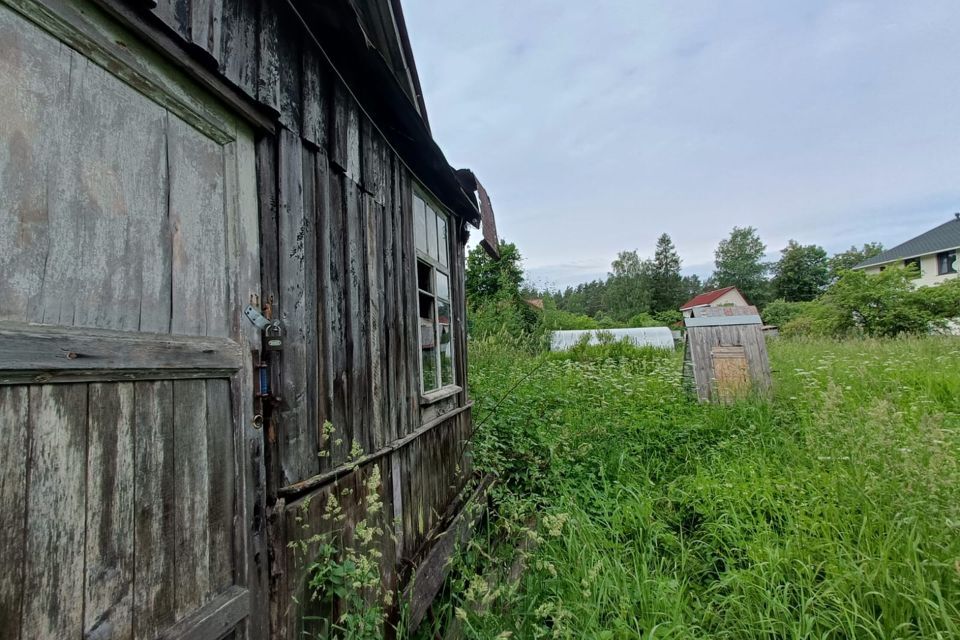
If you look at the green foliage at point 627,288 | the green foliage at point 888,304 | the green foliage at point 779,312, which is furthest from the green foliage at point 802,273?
the green foliage at point 888,304

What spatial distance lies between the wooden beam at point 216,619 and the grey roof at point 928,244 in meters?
37.3

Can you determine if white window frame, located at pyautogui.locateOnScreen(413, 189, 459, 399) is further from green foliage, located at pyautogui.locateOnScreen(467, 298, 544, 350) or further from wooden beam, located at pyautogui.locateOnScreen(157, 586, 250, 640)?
green foliage, located at pyautogui.locateOnScreen(467, 298, 544, 350)

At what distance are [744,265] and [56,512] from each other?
50405 mm

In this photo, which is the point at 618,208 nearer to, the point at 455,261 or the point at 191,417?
the point at 455,261

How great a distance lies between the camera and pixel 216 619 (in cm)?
123

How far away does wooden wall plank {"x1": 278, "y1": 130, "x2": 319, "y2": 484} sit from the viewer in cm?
160

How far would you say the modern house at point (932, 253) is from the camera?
24.1 m

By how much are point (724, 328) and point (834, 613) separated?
213 inches

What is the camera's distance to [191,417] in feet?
Answer: 4.03

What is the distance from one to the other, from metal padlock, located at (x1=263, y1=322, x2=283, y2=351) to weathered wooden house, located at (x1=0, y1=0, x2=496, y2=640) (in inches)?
0.4

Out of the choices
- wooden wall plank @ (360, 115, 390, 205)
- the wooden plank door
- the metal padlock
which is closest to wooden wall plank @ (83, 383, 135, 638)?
the metal padlock

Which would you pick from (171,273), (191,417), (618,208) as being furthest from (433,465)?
(618,208)

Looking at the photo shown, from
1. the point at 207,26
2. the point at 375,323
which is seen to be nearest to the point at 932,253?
the point at 375,323

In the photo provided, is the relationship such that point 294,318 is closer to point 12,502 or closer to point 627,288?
point 12,502
